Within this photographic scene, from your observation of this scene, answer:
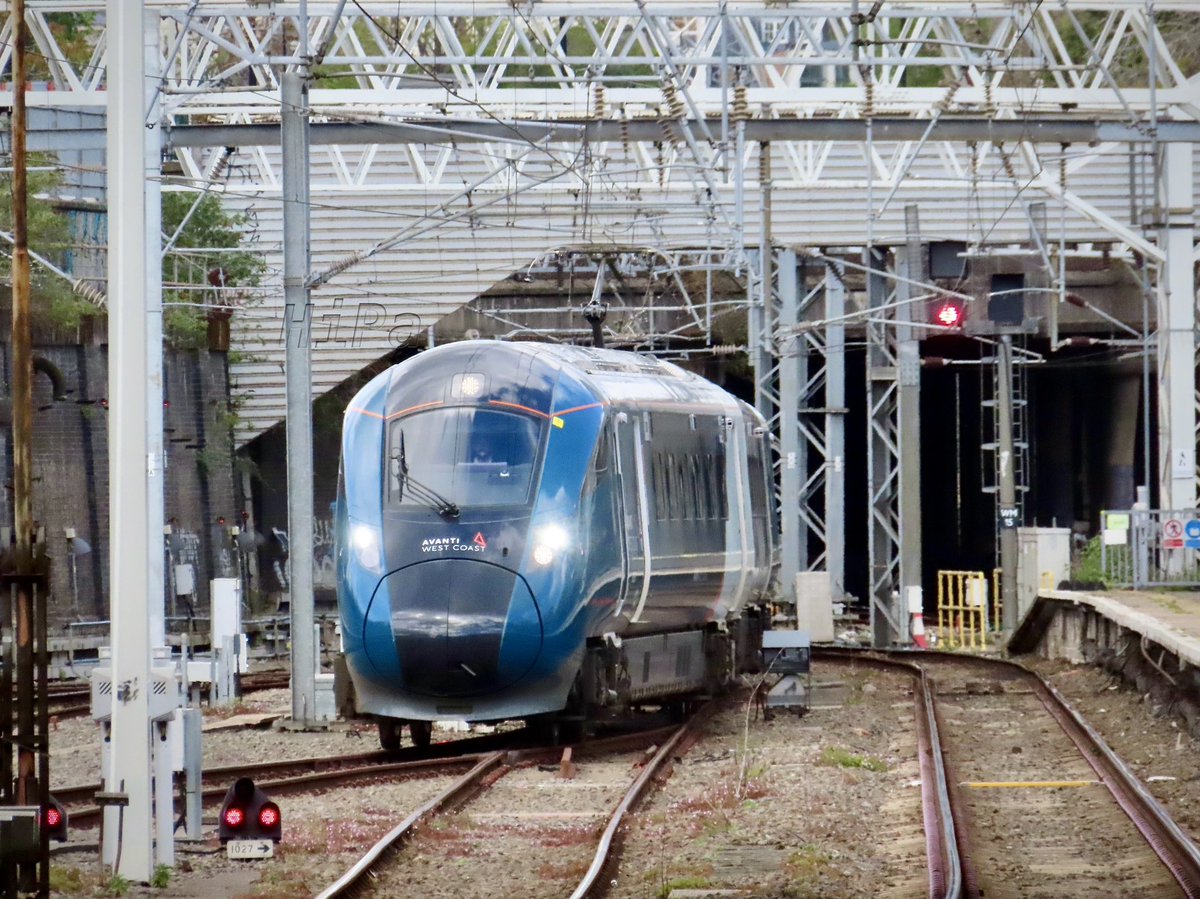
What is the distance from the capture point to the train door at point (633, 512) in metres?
16.8

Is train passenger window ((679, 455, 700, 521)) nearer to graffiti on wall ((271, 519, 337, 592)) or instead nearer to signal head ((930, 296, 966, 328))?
signal head ((930, 296, 966, 328))

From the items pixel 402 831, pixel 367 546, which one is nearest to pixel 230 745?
pixel 367 546

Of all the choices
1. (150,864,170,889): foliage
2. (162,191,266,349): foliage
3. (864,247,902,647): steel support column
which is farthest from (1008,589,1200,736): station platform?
(162,191,266,349): foliage

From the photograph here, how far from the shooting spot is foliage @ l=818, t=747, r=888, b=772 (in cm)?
1563

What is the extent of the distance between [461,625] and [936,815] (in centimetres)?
421

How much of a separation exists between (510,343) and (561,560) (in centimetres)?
200

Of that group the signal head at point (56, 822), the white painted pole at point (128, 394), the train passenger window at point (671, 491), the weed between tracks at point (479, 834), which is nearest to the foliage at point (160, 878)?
the white painted pole at point (128, 394)

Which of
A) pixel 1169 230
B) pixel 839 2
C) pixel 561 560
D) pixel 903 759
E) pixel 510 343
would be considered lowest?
pixel 903 759

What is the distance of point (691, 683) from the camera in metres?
19.3

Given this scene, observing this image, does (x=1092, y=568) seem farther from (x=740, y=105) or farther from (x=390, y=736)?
(x=390, y=736)

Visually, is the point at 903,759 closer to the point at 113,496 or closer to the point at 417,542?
the point at 417,542

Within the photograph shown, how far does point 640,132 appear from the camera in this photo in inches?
957

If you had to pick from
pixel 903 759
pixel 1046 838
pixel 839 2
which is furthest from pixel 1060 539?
pixel 1046 838

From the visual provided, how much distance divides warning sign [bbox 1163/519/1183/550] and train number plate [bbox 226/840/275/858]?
18.9m
